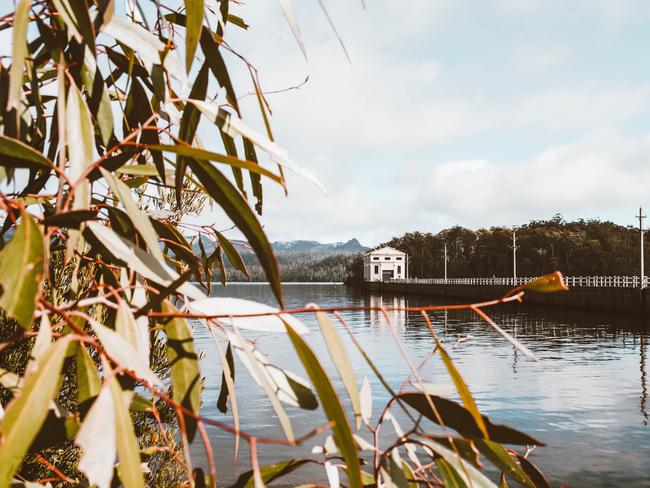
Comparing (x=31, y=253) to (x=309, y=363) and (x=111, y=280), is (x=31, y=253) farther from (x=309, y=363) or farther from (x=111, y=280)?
(x=111, y=280)

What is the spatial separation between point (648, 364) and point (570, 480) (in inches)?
452

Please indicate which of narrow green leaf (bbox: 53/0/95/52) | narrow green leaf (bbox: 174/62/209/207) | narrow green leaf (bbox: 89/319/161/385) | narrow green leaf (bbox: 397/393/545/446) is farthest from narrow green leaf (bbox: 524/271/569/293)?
narrow green leaf (bbox: 53/0/95/52)

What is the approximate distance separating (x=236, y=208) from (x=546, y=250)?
81941mm

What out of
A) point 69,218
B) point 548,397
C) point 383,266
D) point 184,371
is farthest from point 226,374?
point 383,266

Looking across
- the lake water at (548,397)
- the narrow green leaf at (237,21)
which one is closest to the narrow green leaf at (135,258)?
the narrow green leaf at (237,21)

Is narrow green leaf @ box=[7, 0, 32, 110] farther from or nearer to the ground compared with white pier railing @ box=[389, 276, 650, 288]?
farther from the ground

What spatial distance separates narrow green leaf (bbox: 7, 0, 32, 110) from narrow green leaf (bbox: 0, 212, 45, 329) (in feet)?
0.54

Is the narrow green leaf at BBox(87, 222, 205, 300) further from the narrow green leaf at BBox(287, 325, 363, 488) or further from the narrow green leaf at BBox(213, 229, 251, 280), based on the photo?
the narrow green leaf at BBox(213, 229, 251, 280)

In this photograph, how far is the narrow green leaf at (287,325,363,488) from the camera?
833mm

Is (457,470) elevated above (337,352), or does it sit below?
below

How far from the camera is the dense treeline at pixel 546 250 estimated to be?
239 ft

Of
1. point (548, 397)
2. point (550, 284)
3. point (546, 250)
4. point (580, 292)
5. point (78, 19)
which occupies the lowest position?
point (548, 397)

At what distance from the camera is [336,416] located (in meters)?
0.85

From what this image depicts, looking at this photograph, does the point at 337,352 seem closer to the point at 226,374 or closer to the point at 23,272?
the point at 226,374
